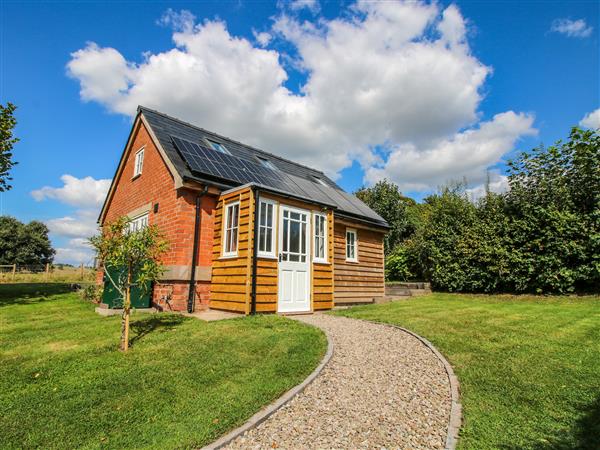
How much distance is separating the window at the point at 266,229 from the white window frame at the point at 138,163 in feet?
22.0

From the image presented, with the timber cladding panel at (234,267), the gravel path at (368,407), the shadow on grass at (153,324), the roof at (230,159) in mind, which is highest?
the roof at (230,159)

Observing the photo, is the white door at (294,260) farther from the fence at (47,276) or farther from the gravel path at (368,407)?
the fence at (47,276)

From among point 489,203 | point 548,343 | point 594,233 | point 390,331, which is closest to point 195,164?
point 390,331

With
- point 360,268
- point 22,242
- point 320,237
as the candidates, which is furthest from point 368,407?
point 22,242

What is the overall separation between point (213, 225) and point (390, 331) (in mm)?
6170

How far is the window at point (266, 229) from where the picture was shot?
9328 mm

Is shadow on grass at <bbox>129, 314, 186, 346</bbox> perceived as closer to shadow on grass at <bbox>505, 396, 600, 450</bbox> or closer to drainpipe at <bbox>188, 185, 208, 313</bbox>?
drainpipe at <bbox>188, 185, 208, 313</bbox>

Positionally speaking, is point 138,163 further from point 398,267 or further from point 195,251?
point 398,267

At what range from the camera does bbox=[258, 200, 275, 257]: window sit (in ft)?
30.6

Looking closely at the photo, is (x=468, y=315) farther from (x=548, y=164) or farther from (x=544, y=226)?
(x=548, y=164)

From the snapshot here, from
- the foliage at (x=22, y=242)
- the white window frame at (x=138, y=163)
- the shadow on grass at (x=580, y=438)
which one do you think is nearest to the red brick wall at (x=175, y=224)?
the white window frame at (x=138, y=163)

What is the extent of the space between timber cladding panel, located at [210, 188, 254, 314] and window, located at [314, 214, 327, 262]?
267 centimetres

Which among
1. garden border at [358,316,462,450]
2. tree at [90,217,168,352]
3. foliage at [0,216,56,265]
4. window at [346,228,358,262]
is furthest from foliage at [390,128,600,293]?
foliage at [0,216,56,265]

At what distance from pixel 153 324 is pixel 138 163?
8.61 metres
